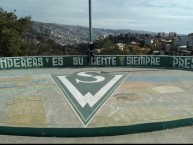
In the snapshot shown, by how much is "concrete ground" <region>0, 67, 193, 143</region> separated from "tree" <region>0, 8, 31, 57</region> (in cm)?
2200

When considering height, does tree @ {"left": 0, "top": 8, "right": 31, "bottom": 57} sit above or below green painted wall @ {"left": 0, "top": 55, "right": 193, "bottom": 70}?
above

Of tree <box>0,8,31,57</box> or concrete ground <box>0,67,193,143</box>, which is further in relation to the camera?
tree <box>0,8,31,57</box>

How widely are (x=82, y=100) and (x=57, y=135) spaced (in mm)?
3954

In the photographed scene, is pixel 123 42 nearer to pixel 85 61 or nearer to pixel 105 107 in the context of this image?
pixel 85 61

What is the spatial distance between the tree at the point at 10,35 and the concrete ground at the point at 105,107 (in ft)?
72.2

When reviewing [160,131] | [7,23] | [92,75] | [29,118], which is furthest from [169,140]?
[7,23]

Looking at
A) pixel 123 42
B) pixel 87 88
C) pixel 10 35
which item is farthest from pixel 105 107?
pixel 123 42

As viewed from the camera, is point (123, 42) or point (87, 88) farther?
point (123, 42)

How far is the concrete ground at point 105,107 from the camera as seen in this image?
1012cm

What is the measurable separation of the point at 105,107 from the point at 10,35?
30887 mm

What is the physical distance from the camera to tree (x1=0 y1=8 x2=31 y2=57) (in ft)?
134

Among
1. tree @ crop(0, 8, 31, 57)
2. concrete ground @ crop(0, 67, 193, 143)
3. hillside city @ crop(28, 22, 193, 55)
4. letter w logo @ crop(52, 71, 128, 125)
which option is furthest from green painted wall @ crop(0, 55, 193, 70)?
hillside city @ crop(28, 22, 193, 55)

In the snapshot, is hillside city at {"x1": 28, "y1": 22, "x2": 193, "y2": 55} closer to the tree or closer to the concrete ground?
the tree

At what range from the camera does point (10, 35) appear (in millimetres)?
40906
